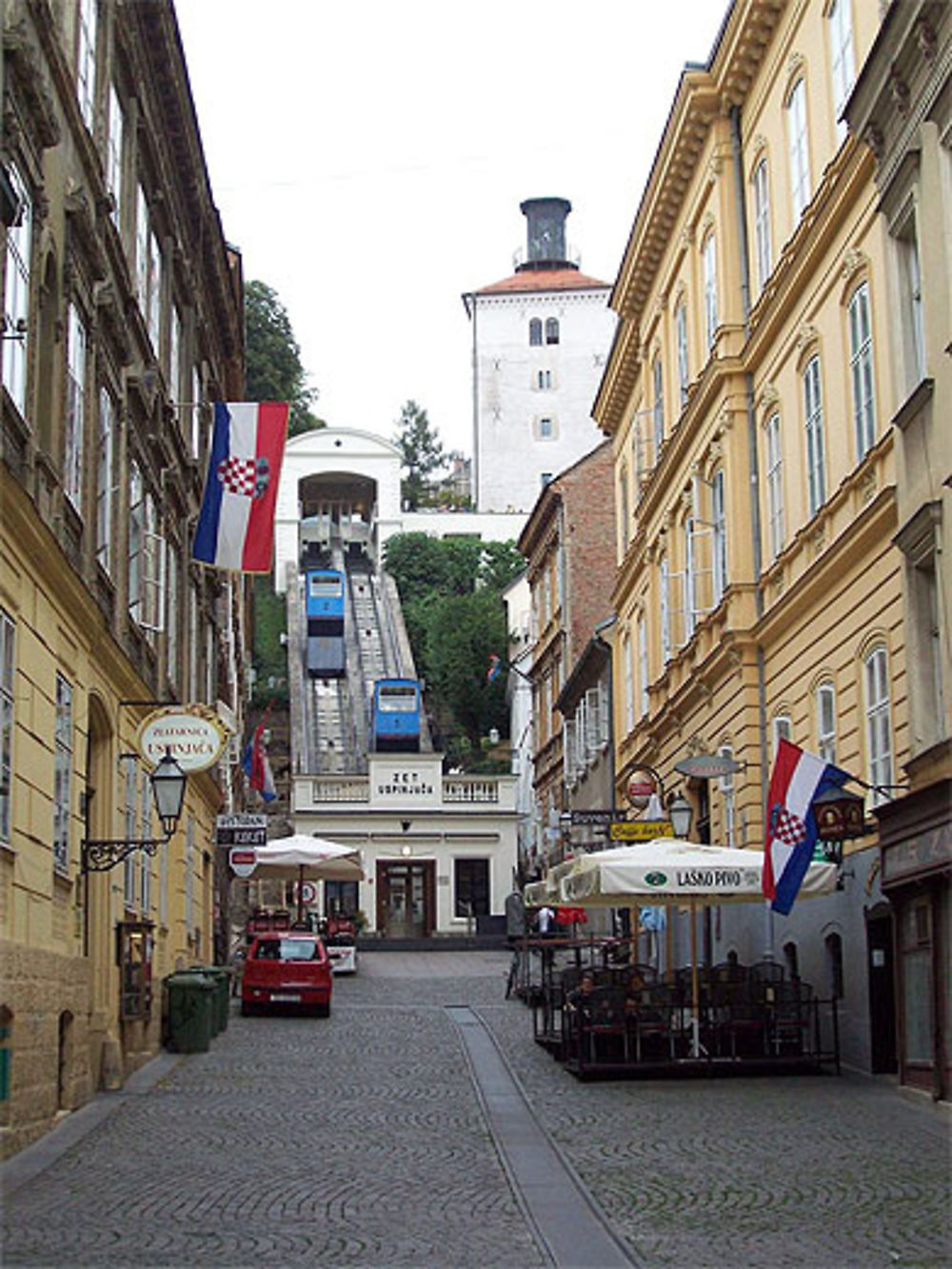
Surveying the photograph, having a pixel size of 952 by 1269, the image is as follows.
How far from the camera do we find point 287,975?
1208 inches

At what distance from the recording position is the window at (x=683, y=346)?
32.2 meters

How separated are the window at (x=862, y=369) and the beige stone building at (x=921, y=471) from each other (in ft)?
6.67

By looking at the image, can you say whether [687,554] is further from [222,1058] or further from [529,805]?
[529,805]

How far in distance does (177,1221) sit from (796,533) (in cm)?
1428

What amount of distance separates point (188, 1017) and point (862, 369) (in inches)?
455

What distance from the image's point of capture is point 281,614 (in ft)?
332

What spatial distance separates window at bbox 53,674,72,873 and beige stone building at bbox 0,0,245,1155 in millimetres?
47

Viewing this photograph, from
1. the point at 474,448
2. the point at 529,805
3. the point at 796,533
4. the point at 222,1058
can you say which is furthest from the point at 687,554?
the point at 474,448

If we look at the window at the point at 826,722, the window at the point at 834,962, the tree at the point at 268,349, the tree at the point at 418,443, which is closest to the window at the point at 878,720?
the window at the point at 826,722

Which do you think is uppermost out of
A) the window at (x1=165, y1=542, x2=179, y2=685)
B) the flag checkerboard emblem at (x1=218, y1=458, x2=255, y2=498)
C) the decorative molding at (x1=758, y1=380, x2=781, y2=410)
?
the decorative molding at (x1=758, y1=380, x2=781, y2=410)

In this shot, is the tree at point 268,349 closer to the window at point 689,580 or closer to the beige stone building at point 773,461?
the beige stone building at point 773,461

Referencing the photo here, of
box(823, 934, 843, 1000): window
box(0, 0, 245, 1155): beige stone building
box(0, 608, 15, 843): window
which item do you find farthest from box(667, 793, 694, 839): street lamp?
box(0, 608, 15, 843): window

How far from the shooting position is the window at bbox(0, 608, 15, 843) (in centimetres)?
1425

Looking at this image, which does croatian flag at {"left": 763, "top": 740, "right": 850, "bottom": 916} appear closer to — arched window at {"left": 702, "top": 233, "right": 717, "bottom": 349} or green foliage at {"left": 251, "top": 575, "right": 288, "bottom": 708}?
arched window at {"left": 702, "top": 233, "right": 717, "bottom": 349}
